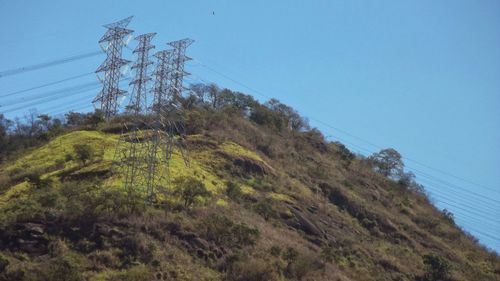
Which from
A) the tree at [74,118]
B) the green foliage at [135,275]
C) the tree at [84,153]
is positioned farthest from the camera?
the tree at [74,118]

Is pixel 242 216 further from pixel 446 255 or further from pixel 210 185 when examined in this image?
pixel 446 255

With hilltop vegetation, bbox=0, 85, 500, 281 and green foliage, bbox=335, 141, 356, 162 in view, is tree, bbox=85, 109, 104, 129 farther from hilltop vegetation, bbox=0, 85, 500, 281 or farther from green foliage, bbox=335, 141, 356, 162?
green foliage, bbox=335, 141, 356, 162

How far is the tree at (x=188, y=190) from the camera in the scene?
146 ft

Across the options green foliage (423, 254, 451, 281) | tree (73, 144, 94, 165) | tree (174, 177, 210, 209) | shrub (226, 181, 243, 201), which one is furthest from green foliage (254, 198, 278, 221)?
tree (73, 144, 94, 165)

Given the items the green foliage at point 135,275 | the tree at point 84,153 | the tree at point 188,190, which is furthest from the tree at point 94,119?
the green foliage at point 135,275

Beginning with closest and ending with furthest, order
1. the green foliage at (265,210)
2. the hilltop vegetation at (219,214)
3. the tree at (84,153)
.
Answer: the hilltop vegetation at (219,214) < the tree at (84,153) < the green foliage at (265,210)

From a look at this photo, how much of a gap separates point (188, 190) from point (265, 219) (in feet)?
30.3

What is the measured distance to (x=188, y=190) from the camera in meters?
44.5

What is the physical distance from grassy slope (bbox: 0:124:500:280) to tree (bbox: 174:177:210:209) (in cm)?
66

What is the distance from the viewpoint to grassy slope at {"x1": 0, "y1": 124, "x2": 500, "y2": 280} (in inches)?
1443

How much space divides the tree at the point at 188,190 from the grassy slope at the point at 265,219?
655 mm

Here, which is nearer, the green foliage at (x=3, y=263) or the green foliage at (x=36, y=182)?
the green foliage at (x=3, y=263)

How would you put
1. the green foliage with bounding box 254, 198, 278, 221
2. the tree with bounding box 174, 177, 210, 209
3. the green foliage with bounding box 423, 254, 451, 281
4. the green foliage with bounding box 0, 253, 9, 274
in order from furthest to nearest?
the green foliage with bounding box 423, 254, 451, 281, the green foliage with bounding box 254, 198, 278, 221, the tree with bounding box 174, 177, 210, 209, the green foliage with bounding box 0, 253, 9, 274

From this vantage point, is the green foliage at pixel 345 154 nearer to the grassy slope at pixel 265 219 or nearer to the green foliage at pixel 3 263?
the grassy slope at pixel 265 219
